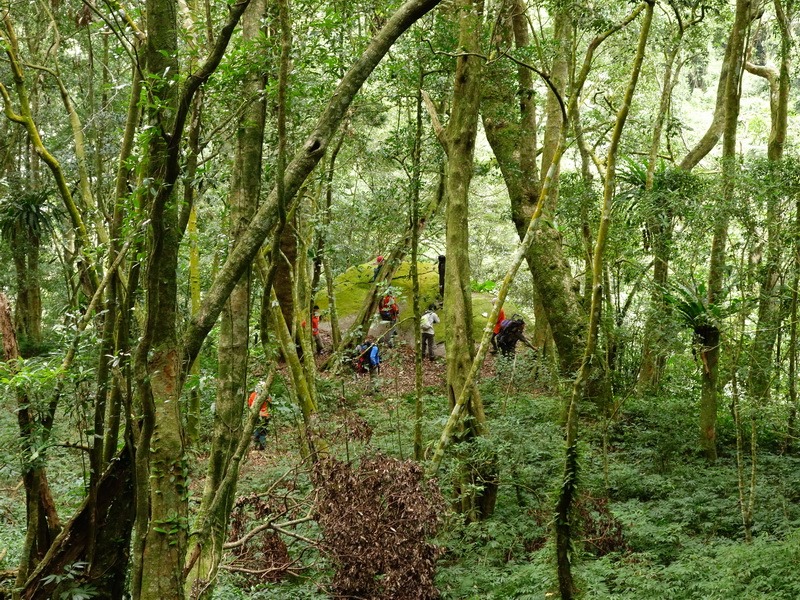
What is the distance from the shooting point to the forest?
3355mm

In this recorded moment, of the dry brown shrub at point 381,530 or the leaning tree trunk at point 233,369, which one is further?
the dry brown shrub at point 381,530

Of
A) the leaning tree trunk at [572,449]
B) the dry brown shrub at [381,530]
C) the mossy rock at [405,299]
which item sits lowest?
the dry brown shrub at [381,530]

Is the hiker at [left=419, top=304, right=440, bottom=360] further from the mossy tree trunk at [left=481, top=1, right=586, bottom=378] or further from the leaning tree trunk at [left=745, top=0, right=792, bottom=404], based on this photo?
the leaning tree trunk at [left=745, top=0, right=792, bottom=404]

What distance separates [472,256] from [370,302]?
1176 cm

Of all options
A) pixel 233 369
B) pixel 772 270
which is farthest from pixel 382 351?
pixel 233 369

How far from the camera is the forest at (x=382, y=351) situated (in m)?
3.36

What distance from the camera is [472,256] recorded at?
83.1ft

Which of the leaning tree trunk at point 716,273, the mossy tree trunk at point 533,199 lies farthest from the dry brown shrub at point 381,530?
the leaning tree trunk at point 716,273

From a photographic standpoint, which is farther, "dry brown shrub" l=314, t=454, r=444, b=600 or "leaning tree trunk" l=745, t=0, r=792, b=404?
"leaning tree trunk" l=745, t=0, r=792, b=404

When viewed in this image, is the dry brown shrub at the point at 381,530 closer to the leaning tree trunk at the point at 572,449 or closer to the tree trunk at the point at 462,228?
the tree trunk at the point at 462,228

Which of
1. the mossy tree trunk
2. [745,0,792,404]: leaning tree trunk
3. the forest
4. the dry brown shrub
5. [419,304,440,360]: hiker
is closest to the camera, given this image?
the forest

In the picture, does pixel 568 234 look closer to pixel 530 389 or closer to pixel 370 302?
pixel 530 389

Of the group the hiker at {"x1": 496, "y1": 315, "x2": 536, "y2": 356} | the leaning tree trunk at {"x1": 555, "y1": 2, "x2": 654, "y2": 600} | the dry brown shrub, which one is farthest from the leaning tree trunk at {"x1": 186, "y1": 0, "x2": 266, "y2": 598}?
the hiker at {"x1": 496, "y1": 315, "x2": 536, "y2": 356}

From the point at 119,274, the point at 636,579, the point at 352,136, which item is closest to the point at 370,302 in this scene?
the point at 352,136
